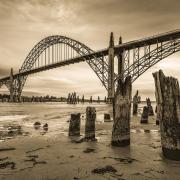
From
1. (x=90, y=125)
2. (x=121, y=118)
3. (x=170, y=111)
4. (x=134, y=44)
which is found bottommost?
(x=90, y=125)

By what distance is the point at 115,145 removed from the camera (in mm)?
4512

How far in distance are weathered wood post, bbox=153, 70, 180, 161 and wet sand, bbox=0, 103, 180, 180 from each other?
0.62 feet

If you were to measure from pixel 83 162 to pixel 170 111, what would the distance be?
1.39 metres

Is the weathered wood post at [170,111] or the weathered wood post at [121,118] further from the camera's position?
the weathered wood post at [121,118]

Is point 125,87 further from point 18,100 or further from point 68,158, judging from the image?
point 18,100

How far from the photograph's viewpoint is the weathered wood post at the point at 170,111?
3506 millimetres

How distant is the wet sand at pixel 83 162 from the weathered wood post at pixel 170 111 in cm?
19

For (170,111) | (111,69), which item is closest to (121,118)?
(170,111)

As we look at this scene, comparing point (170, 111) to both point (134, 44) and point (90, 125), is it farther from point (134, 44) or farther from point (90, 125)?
point (134, 44)

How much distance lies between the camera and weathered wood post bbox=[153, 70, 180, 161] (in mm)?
3506

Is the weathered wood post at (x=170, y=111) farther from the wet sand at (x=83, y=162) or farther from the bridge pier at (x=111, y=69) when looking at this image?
the bridge pier at (x=111, y=69)

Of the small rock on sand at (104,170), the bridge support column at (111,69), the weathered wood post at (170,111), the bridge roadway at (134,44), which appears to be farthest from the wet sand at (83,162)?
the bridge support column at (111,69)

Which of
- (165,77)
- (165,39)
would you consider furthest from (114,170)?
(165,39)

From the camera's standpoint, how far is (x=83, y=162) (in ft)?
11.1
